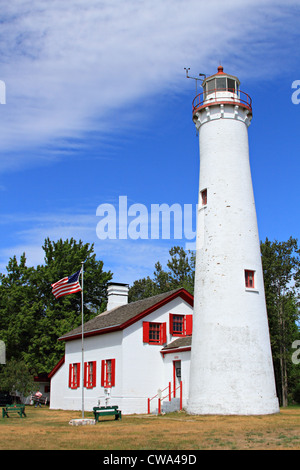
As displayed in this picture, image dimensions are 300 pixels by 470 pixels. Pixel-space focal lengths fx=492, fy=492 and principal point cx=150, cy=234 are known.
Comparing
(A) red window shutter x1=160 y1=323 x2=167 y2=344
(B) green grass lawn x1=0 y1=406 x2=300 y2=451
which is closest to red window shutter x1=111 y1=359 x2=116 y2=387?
(A) red window shutter x1=160 y1=323 x2=167 y2=344

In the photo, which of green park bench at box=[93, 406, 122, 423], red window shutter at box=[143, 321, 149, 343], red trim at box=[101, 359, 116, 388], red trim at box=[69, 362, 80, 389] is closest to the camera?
green park bench at box=[93, 406, 122, 423]

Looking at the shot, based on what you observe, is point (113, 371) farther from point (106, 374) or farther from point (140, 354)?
point (140, 354)

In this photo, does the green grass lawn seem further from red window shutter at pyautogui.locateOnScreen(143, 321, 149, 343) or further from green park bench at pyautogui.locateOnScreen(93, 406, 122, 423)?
red window shutter at pyautogui.locateOnScreen(143, 321, 149, 343)

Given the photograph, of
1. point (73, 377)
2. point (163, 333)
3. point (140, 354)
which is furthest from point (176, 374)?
point (73, 377)

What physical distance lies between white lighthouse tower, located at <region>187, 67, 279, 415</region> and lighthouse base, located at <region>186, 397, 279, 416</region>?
36mm

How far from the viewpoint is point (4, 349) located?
126 feet

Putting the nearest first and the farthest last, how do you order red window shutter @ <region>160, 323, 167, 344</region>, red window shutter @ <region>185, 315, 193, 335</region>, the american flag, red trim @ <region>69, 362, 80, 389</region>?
the american flag < red window shutter @ <region>160, 323, 167, 344</region> < red window shutter @ <region>185, 315, 193, 335</region> < red trim @ <region>69, 362, 80, 389</region>

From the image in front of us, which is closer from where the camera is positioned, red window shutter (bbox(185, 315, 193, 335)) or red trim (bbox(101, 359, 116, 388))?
red trim (bbox(101, 359, 116, 388))

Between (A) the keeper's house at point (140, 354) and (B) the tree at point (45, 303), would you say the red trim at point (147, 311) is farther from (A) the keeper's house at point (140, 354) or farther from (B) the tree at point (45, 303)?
(B) the tree at point (45, 303)

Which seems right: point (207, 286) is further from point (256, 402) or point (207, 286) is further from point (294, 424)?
point (294, 424)

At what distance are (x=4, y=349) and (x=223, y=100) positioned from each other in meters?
26.8

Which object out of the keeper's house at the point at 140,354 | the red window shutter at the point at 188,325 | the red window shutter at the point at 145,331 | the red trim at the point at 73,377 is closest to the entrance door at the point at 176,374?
the keeper's house at the point at 140,354

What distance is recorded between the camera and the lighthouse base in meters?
18.7
